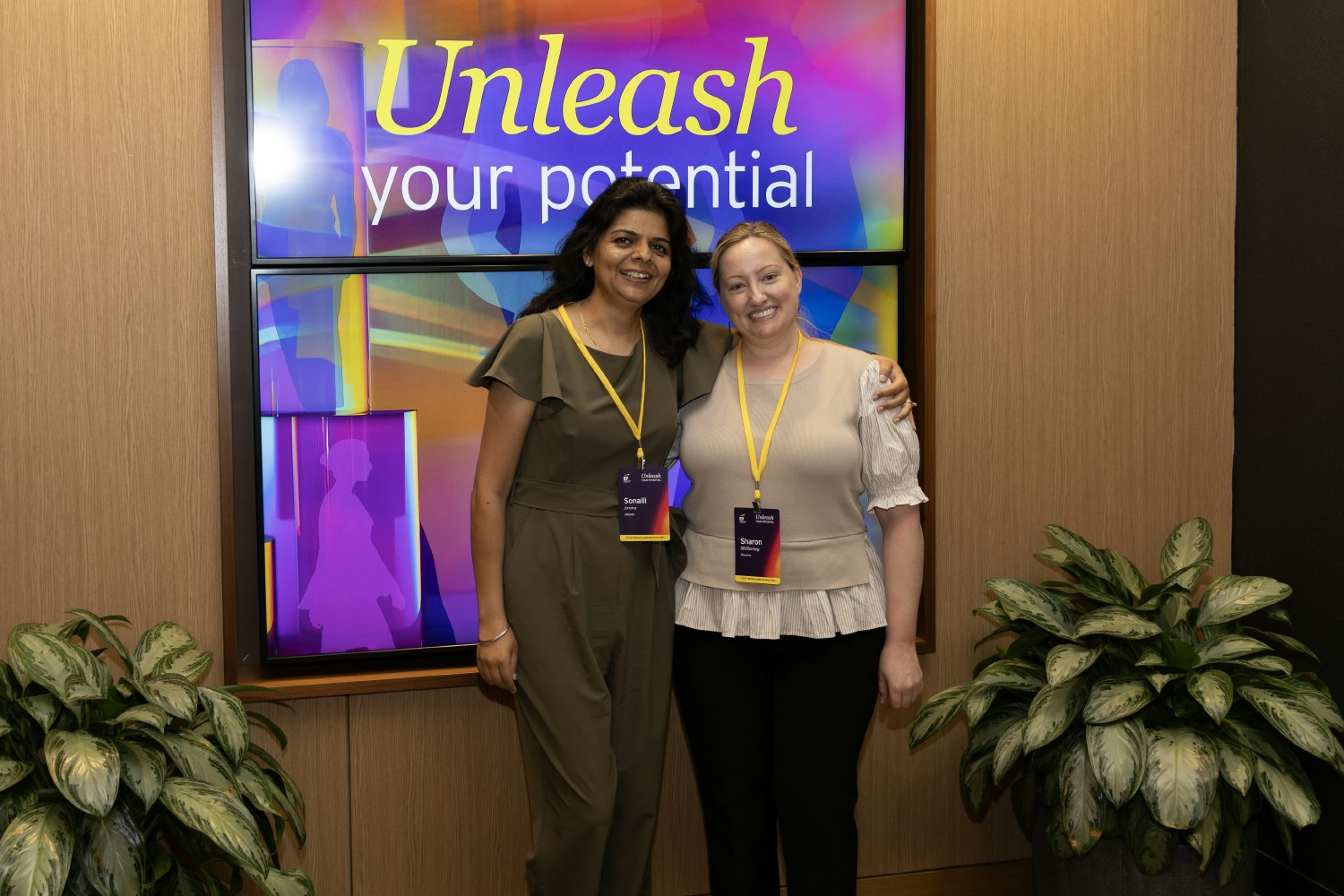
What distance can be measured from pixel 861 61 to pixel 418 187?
1209mm

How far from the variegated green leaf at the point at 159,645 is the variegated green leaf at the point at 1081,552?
6.67 ft

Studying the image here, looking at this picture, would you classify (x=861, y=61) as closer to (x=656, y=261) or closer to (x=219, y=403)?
(x=656, y=261)

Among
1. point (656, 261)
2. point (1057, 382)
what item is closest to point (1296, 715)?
point (1057, 382)

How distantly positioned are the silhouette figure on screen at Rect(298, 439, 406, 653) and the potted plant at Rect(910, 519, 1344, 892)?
1.36 meters

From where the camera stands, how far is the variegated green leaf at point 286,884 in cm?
202

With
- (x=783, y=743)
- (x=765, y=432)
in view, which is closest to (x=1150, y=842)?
(x=783, y=743)

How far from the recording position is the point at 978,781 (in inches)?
101

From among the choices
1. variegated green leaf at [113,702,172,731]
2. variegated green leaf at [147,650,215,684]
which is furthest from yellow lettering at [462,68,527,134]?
variegated green leaf at [113,702,172,731]

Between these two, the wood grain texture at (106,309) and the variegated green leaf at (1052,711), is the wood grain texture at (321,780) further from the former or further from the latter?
the variegated green leaf at (1052,711)

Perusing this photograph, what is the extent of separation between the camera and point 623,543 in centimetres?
225

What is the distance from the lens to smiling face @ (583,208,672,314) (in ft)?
→ 7.32

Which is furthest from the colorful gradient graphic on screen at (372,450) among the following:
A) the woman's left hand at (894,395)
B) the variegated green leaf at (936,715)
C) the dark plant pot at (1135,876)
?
the dark plant pot at (1135,876)

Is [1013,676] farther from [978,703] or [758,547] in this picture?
[758,547]

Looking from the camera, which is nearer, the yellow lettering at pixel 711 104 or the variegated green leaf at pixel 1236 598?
the variegated green leaf at pixel 1236 598
